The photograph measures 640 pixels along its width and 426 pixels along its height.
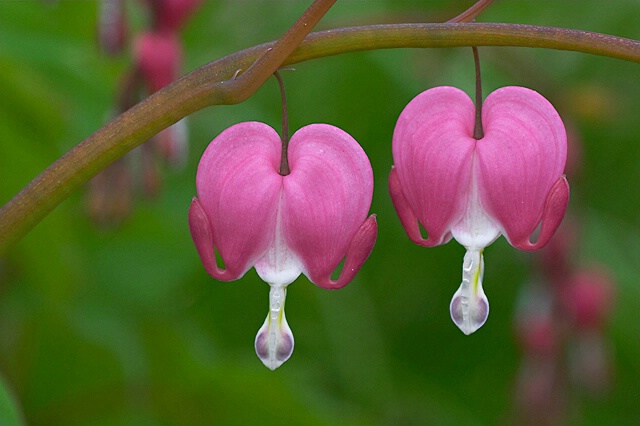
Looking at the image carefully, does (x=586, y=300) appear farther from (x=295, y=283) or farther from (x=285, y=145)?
(x=285, y=145)

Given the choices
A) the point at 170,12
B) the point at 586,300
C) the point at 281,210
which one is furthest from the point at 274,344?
the point at 586,300

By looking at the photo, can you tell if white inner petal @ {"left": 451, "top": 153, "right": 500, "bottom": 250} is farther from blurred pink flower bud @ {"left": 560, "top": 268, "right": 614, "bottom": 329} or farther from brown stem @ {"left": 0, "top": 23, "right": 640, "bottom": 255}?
blurred pink flower bud @ {"left": 560, "top": 268, "right": 614, "bottom": 329}

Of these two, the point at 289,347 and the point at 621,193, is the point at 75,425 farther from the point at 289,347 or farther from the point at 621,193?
the point at 621,193

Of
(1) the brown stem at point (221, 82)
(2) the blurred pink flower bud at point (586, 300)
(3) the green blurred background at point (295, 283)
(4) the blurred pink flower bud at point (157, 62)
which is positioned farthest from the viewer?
(2) the blurred pink flower bud at point (586, 300)

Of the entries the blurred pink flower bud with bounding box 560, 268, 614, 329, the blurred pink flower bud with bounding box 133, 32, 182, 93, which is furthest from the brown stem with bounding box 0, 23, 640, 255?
the blurred pink flower bud with bounding box 560, 268, 614, 329

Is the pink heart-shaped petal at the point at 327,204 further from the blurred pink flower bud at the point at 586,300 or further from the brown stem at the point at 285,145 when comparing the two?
the blurred pink flower bud at the point at 586,300

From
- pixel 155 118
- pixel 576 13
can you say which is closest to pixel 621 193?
pixel 576 13

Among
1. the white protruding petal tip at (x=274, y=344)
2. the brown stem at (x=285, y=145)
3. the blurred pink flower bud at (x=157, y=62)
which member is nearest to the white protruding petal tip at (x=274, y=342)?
the white protruding petal tip at (x=274, y=344)
